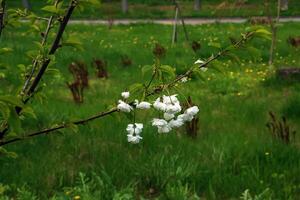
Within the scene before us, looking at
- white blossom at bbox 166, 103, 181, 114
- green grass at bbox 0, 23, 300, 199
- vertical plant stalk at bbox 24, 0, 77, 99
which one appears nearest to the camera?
white blossom at bbox 166, 103, 181, 114

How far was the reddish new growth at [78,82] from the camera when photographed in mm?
7113

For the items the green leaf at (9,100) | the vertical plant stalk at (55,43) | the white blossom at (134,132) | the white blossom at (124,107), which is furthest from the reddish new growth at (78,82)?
the green leaf at (9,100)

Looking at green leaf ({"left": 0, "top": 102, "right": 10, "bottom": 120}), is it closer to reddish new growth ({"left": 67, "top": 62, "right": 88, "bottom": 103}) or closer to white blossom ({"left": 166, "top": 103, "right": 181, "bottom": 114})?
white blossom ({"left": 166, "top": 103, "right": 181, "bottom": 114})

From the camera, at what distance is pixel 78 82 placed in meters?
7.46

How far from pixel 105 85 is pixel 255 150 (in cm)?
412

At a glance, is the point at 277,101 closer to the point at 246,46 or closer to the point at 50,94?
the point at 50,94

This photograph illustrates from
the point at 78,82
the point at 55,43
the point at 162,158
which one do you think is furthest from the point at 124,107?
the point at 78,82

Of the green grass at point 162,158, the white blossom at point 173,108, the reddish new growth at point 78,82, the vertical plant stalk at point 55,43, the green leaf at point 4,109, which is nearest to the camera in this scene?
the green leaf at point 4,109

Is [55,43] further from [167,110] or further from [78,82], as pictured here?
[78,82]

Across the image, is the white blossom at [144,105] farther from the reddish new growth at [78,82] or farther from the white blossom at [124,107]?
the reddish new growth at [78,82]

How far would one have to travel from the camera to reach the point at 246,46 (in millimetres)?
2443

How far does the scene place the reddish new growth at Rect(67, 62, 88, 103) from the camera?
7.11m

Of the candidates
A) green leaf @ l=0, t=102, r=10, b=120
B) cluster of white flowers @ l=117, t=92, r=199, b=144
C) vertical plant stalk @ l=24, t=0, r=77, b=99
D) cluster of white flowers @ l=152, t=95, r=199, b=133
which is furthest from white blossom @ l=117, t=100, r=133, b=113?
green leaf @ l=0, t=102, r=10, b=120

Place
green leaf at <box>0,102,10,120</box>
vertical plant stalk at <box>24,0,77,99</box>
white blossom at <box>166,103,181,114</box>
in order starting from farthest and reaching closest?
vertical plant stalk at <box>24,0,77,99</box>
white blossom at <box>166,103,181,114</box>
green leaf at <box>0,102,10,120</box>
